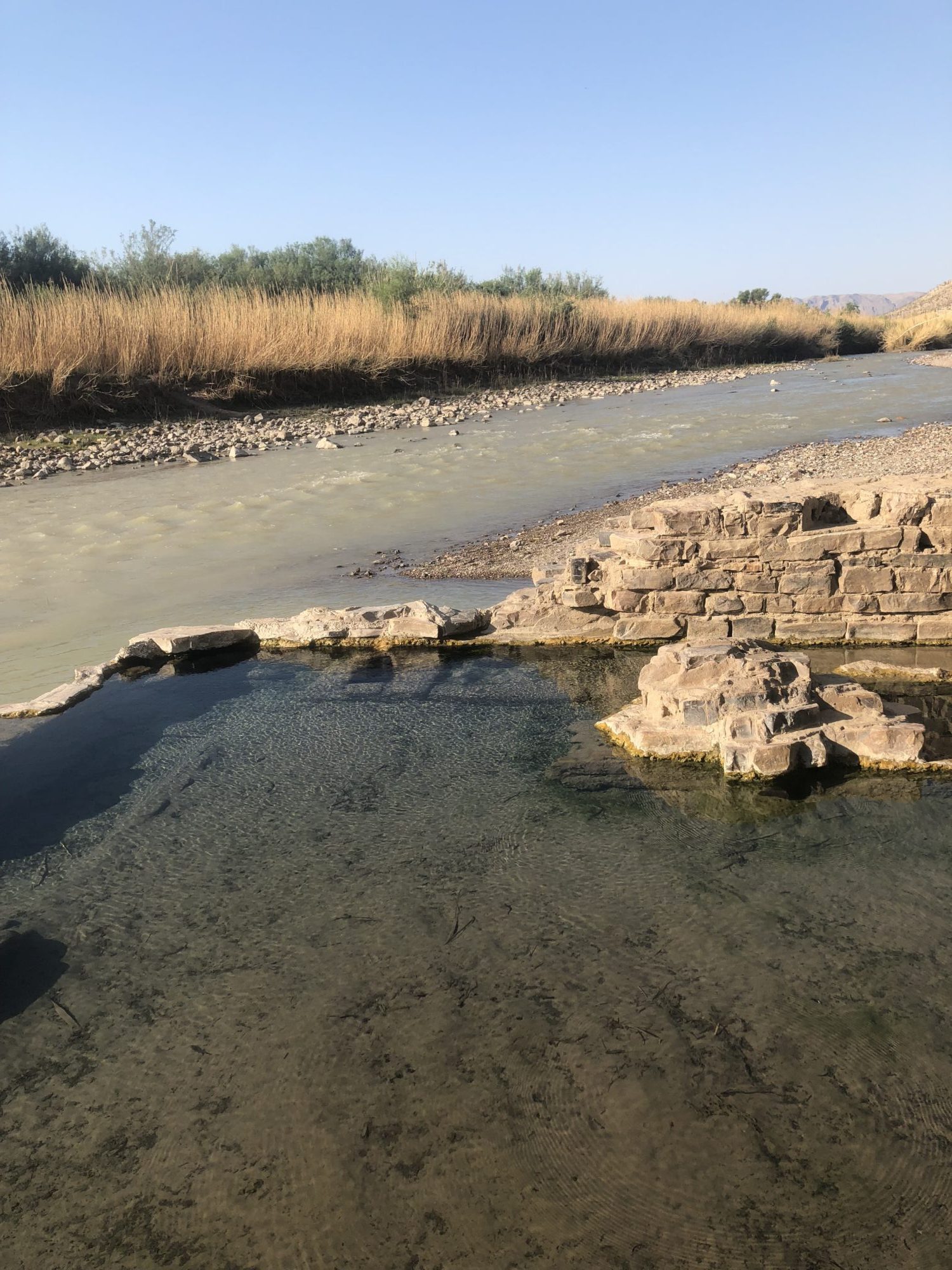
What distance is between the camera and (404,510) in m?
11.4

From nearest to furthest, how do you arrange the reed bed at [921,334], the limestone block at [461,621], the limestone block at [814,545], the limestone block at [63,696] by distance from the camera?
the limestone block at [63,696] < the limestone block at [814,545] < the limestone block at [461,621] < the reed bed at [921,334]

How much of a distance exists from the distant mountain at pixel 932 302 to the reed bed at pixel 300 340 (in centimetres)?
3065

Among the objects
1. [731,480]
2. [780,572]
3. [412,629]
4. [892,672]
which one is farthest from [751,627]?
[731,480]

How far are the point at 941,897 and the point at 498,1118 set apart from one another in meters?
1.93

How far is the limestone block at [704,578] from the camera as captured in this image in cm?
621

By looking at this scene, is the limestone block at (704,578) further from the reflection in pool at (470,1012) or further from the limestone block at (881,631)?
the reflection in pool at (470,1012)

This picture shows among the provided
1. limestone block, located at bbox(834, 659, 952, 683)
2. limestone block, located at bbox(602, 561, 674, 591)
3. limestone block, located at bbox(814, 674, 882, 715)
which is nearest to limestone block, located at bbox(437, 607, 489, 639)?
limestone block, located at bbox(602, 561, 674, 591)

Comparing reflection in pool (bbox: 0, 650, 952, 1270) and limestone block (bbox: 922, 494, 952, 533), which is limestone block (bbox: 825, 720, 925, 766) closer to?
reflection in pool (bbox: 0, 650, 952, 1270)

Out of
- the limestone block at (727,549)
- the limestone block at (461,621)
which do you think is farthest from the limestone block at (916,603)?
the limestone block at (461,621)

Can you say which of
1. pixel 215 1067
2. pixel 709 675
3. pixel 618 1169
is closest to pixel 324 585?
pixel 709 675

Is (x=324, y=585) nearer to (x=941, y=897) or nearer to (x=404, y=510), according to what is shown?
(x=404, y=510)

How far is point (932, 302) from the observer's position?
57.3 m

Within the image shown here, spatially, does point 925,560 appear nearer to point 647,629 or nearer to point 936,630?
point 936,630

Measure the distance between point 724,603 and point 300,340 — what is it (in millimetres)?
14843
